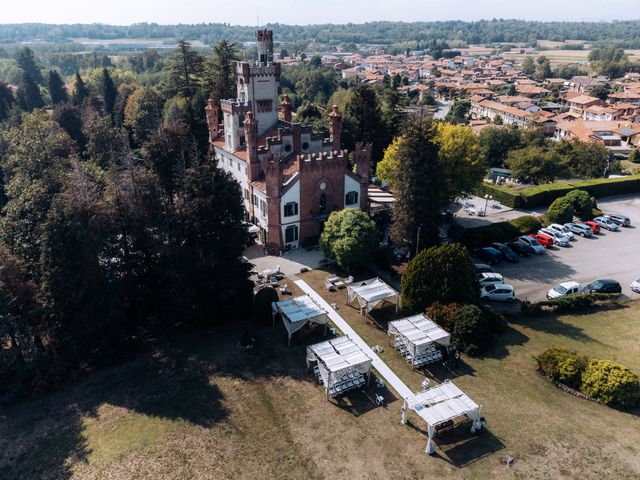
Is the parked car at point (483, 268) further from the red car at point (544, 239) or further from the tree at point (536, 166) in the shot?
the tree at point (536, 166)

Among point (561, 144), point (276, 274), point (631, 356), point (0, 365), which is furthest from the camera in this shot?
point (561, 144)

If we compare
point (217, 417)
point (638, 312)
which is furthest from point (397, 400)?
point (638, 312)

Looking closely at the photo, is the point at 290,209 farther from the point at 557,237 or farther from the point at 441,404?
the point at 557,237

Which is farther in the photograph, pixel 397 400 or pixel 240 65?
pixel 240 65

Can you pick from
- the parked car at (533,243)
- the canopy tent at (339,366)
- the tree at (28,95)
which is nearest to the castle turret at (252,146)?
the canopy tent at (339,366)

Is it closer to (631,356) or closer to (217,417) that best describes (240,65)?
(217,417)
